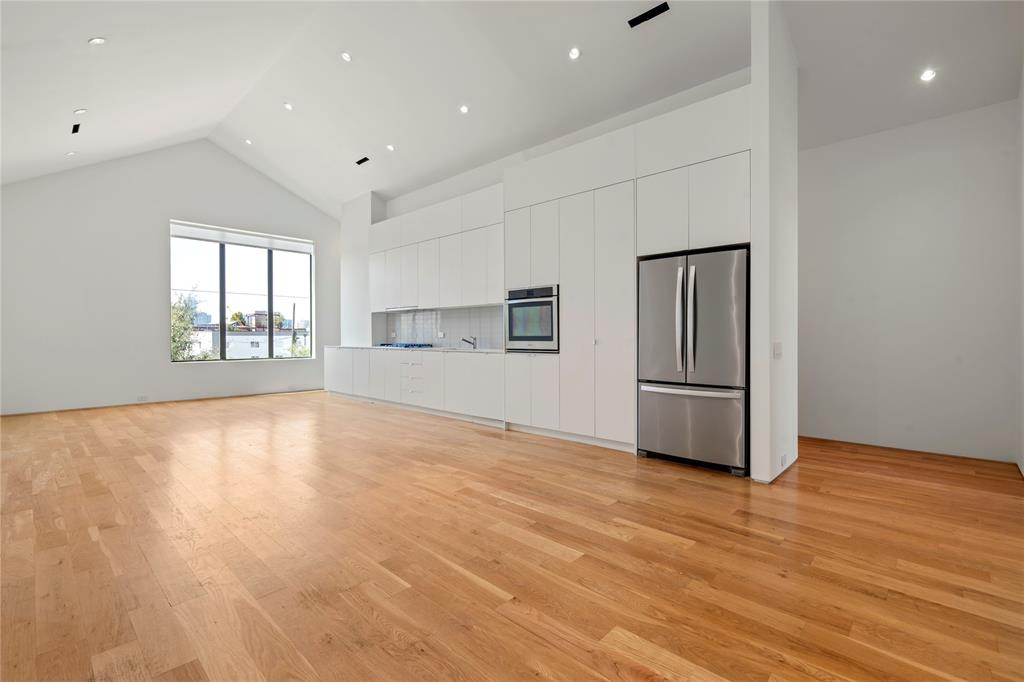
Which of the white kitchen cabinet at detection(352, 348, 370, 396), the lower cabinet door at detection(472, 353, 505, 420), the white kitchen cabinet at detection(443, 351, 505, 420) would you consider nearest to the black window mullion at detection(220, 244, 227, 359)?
the white kitchen cabinet at detection(352, 348, 370, 396)

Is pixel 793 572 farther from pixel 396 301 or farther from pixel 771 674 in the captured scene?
pixel 396 301

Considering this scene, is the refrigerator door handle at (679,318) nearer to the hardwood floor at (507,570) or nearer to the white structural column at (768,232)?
the white structural column at (768,232)

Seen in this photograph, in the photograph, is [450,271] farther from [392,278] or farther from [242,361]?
[242,361]

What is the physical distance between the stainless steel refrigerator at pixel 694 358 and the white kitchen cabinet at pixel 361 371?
15.9 ft

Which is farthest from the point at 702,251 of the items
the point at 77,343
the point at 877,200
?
the point at 77,343

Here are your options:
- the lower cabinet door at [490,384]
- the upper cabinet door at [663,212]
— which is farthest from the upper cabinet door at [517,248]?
the upper cabinet door at [663,212]

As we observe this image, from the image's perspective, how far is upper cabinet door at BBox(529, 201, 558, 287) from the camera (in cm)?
468

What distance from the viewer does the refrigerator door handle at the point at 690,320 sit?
3.62 meters

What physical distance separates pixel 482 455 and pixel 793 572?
2533 millimetres

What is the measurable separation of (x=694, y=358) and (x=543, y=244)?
1.96 metres

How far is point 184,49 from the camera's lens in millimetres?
4500

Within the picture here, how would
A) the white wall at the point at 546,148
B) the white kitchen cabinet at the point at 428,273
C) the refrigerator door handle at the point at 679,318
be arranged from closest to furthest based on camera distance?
the refrigerator door handle at the point at 679,318
the white wall at the point at 546,148
the white kitchen cabinet at the point at 428,273

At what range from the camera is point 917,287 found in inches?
167

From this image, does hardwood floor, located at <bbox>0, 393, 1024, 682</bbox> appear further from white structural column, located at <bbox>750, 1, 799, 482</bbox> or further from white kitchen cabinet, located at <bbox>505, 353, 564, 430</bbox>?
white kitchen cabinet, located at <bbox>505, 353, 564, 430</bbox>
